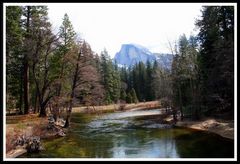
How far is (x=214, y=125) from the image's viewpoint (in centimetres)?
2800

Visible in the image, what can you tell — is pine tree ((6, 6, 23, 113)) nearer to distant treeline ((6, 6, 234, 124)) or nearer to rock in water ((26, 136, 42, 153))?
distant treeline ((6, 6, 234, 124))

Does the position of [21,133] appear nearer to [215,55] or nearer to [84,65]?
[84,65]

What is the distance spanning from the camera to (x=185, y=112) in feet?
115

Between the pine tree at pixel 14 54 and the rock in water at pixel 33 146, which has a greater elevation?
the pine tree at pixel 14 54

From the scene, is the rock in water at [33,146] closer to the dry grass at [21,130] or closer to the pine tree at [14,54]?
the dry grass at [21,130]

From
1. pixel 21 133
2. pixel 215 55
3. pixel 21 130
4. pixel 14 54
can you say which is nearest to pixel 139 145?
pixel 21 133

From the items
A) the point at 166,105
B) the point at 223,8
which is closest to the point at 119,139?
the point at 166,105

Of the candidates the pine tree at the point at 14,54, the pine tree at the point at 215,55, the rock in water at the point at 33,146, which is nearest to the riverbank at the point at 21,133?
the rock in water at the point at 33,146

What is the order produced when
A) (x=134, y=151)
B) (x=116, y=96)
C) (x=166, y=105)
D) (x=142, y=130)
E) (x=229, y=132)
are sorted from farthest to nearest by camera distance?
(x=116, y=96) < (x=166, y=105) < (x=142, y=130) < (x=229, y=132) < (x=134, y=151)

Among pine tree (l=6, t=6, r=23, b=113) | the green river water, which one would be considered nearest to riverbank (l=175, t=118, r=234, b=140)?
the green river water

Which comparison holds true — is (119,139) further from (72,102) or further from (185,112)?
(185,112)

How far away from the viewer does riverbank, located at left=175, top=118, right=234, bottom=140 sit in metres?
24.4

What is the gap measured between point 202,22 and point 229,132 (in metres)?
13.7

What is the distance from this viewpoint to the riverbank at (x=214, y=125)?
24.4 m
